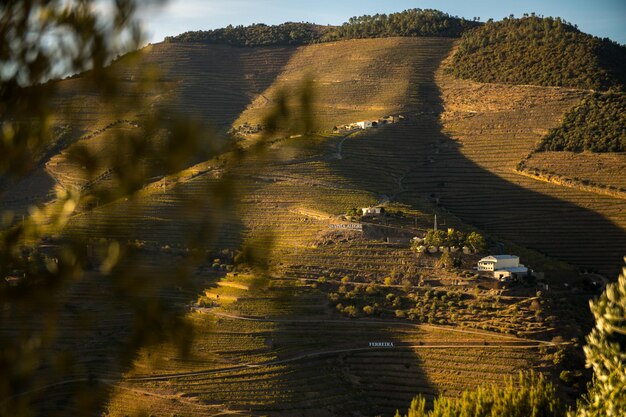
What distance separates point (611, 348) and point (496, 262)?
950 inches

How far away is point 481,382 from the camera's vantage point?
28688 millimetres

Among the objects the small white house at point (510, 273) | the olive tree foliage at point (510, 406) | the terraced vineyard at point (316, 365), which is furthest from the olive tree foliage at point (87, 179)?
the small white house at point (510, 273)

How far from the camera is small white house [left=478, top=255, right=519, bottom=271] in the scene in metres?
35.6

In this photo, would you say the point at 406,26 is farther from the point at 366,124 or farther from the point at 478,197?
the point at 478,197

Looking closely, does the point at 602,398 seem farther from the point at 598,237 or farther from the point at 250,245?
the point at 598,237

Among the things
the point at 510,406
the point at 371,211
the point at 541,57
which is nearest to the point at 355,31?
the point at 541,57

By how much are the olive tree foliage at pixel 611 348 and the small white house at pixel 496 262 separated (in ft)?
76.5

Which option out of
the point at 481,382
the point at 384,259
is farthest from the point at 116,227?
the point at 384,259

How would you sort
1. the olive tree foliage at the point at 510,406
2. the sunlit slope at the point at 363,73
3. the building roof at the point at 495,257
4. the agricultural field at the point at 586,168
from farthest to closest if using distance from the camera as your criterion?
the sunlit slope at the point at 363,73 < the agricultural field at the point at 586,168 < the building roof at the point at 495,257 < the olive tree foliage at the point at 510,406

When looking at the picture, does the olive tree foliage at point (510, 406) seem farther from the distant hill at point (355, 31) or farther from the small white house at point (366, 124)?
the distant hill at point (355, 31)

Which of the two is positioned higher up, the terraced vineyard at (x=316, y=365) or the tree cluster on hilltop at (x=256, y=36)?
the tree cluster on hilltop at (x=256, y=36)

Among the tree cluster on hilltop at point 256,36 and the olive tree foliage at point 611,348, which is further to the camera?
A: the tree cluster on hilltop at point 256,36

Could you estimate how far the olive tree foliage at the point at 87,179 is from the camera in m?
4.51

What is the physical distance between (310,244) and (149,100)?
3365 cm
